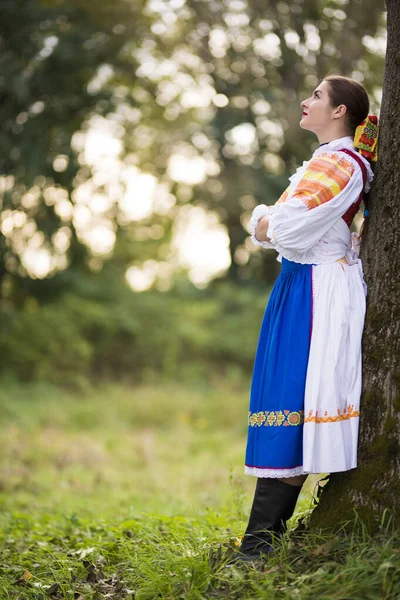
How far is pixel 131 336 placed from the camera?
14.5 metres

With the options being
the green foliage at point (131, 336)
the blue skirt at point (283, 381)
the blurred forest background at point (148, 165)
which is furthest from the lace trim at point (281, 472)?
the green foliage at point (131, 336)

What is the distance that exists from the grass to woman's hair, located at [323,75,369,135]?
161 centimetres

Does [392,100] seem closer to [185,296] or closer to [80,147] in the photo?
[80,147]

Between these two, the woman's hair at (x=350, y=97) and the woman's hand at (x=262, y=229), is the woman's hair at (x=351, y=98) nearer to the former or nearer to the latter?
the woman's hair at (x=350, y=97)

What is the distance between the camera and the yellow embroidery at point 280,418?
103 inches

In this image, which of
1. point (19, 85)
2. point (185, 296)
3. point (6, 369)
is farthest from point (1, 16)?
point (185, 296)

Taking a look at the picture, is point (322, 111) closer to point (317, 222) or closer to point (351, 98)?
point (351, 98)

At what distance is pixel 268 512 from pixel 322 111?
1.66 meters

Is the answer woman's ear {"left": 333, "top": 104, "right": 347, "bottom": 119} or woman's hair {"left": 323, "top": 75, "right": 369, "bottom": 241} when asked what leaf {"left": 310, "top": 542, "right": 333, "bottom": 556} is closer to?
woman's hair {"left": 323, "top": 75, "right": 369, "bottom": 241}

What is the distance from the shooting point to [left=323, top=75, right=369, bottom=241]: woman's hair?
2.84 m

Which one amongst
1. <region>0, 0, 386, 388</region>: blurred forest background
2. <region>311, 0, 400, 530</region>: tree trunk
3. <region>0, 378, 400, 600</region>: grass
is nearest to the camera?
<region>0, 378, 400, 600</region>: grass

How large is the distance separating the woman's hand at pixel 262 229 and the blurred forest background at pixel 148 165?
3622mm

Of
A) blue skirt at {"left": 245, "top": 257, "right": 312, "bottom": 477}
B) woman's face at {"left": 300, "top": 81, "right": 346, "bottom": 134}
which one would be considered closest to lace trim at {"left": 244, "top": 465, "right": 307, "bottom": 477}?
blue skirt at {"left": 245, "top": 257, "right": 312, "bottom": 477}

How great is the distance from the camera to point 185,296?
16156 mm
